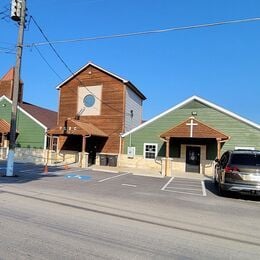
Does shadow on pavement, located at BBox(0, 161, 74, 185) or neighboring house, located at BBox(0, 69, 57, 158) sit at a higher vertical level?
neighboring house, located at BBox(0, 69, 57, 158)

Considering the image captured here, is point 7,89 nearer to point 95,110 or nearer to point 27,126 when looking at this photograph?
point 27,126

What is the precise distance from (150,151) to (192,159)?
3.50 m

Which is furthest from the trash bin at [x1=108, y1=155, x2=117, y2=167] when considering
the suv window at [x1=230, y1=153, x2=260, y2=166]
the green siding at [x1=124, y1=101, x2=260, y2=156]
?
the suv window at [x1=230, y1=153, x2=260, y2=166]

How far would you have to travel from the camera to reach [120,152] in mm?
27594

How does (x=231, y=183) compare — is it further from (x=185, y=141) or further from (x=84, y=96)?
(x=84, y=96)

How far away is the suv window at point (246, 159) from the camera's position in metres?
12.2

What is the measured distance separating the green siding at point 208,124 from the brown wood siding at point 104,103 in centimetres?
185

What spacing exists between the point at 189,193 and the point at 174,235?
7.28 m

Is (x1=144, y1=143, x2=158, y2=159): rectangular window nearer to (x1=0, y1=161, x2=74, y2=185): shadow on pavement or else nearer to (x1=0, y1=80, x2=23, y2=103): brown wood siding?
(x1=0, y1=161, x2=74, y2=185): shadow on pavement

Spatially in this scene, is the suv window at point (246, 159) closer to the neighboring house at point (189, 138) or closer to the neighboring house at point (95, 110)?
the neighboring house at point (189, 138)

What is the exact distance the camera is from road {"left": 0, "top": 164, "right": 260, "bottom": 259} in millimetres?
5289

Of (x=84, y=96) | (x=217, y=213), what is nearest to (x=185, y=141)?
(x=84, y=96)

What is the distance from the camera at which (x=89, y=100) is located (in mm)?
29891

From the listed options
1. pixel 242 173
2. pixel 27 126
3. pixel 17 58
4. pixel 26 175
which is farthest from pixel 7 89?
pixel 242 173
